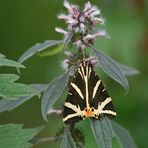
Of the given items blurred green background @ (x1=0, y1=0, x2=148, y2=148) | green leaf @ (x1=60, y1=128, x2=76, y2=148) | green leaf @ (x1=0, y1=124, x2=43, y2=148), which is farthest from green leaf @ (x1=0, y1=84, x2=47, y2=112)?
blurred green background @ (x1=0, y1=0, x2=148, y2=148)

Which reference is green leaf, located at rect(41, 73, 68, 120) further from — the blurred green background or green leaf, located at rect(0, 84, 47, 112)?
the blurred green background

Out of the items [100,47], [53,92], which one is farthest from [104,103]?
[100,47]

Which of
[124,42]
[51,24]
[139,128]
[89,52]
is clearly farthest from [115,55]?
[89,52]

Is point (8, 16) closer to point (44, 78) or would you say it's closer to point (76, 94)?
point (44, 78)

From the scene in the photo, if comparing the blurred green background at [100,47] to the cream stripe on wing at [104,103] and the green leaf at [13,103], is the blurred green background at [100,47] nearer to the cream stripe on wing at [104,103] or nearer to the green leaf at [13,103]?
the green leaf at [13,103]

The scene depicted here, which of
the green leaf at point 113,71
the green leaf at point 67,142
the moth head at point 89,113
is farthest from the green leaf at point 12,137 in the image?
the green leaf at point 113,71
